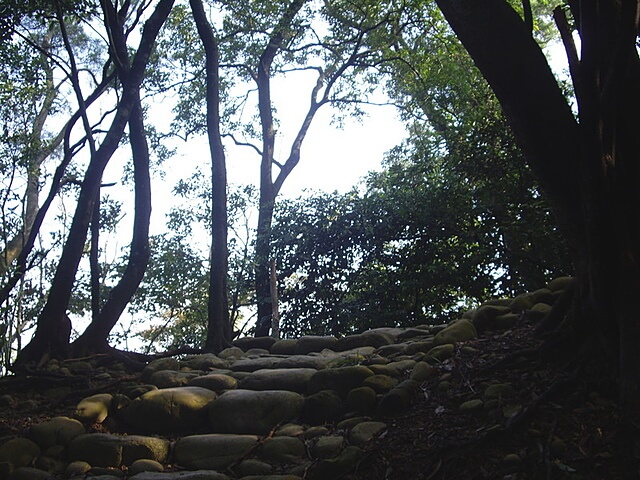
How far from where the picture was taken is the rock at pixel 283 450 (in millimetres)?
4156

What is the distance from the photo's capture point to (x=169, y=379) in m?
5.73

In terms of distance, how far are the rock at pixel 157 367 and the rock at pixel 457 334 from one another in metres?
3.00

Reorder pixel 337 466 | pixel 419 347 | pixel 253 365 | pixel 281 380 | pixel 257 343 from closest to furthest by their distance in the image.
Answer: pixel 337 466 → pixel 281 380 → pixel 419 347 → pixel 253 365 → pixel 257 343

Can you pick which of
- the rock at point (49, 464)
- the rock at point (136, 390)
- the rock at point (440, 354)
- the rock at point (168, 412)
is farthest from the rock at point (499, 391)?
the rock at point (49, 464)

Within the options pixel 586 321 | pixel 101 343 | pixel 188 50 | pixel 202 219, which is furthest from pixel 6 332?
pixel 188 50

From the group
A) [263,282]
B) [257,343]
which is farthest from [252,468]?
[263,282]

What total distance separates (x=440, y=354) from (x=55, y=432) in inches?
139

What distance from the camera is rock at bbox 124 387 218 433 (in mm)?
4969

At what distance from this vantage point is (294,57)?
16438mm

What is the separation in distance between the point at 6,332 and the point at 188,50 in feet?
29.0

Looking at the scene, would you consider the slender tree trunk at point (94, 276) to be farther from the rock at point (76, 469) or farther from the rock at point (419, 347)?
the rock at point (419, 347)

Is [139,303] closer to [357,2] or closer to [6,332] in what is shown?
[6,332]

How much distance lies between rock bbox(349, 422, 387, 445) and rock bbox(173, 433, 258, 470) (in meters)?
0.87

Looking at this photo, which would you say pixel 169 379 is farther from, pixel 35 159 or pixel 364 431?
pixel 35 159
